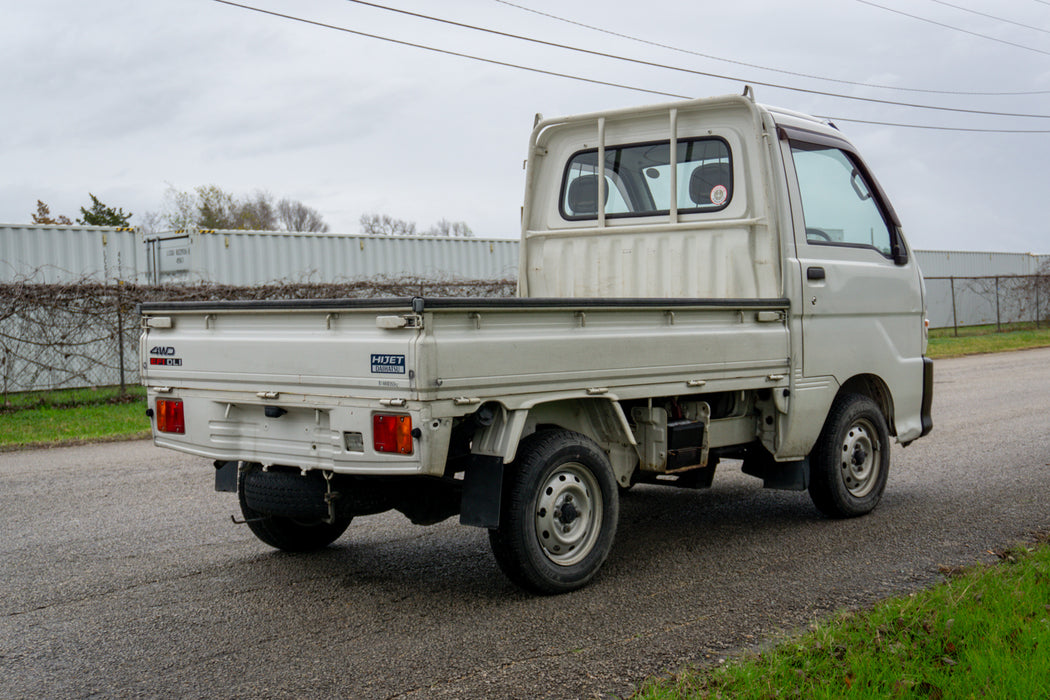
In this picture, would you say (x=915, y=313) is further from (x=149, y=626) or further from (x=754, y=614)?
(x=149, y=626)

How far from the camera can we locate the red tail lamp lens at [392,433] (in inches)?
175

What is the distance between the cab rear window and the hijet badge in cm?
298

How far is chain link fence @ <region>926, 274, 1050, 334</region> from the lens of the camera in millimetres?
33281

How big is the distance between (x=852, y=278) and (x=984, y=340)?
21.8m

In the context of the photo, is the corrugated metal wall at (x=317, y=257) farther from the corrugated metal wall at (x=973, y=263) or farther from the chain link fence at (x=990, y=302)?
the corrugated metal wall at (x=973, y=263)

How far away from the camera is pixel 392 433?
4.49 meters

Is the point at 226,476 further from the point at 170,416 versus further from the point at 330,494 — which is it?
the point at 330,494

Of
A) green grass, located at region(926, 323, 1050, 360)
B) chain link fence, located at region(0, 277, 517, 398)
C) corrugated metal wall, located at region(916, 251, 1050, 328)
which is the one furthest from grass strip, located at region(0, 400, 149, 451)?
corrugated metal wall, located at region(916, 251, 1050, 328)

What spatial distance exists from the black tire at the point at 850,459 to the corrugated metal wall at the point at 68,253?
528 inches

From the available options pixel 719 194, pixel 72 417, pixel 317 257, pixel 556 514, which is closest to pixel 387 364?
pixel 556 514

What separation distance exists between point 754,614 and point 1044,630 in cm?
121

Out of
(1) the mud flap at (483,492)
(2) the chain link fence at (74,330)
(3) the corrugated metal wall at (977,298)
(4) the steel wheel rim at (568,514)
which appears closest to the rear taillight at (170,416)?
(1) the mud flap at (483,492)

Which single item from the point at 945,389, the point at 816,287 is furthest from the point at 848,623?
the point at 945,389

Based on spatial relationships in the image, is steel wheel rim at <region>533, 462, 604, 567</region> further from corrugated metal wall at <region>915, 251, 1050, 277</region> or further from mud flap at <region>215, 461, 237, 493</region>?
corrugated metal wall at <region>915, 251, 1050, 277</region>
